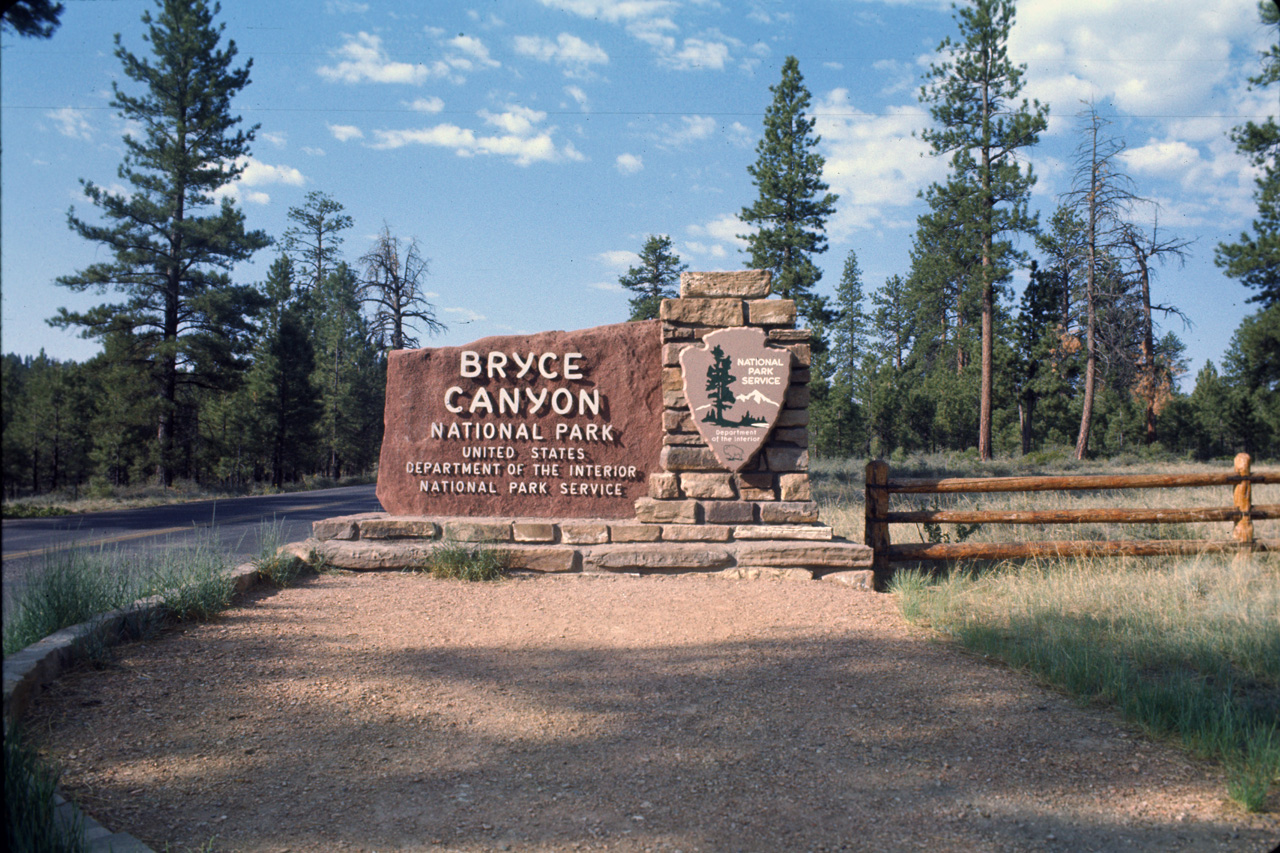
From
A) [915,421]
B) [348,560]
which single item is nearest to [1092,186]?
[348,560]

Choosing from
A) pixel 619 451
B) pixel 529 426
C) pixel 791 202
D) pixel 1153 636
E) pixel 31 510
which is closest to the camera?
pixel 1153 636

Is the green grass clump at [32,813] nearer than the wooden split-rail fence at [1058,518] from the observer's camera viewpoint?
Yes

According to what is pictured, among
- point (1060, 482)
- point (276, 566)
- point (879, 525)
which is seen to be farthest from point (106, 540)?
point (1060, 482)

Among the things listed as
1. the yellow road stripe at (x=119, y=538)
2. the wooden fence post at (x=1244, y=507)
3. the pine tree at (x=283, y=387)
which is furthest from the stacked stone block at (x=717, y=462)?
the pine tree at (x=283, y=387)

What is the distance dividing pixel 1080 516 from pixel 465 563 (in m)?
5.92

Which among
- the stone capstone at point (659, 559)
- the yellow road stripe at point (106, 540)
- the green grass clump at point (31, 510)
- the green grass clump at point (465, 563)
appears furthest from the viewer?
the green grass clump at point (31, 510)

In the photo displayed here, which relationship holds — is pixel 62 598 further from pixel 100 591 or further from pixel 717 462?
pixel 717 462

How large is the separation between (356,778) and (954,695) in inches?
123

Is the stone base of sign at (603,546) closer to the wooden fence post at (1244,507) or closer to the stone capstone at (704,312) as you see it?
the stone capstone at (704,312)

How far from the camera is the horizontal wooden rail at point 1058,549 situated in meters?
7.18

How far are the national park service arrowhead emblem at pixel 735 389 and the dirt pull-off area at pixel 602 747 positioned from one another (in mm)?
2344

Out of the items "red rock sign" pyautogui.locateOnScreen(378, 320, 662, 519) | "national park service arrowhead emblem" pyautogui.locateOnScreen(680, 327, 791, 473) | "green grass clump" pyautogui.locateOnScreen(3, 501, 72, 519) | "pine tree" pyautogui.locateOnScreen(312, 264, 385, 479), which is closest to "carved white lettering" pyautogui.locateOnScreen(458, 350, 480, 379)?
"red rock sign" pyautogui.locateOnScreen(378, 320, 662, 519)

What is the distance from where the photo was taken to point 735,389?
7328 mm

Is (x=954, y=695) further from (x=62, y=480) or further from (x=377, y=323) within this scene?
(x=62, y=480)
